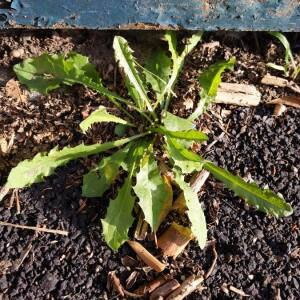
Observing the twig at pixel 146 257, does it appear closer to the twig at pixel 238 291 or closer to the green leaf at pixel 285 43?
the twig at pixel 238 291

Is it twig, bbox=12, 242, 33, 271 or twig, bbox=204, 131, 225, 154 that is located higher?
twig, bbox=204, 131, 225, 154

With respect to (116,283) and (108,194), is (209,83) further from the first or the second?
(116,283)

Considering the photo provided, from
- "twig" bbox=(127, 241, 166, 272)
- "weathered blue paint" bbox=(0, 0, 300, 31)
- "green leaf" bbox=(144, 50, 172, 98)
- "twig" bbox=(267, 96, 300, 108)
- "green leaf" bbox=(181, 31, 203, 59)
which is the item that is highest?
"weathered blue paint" bbox=(0, 0, 300, 31)

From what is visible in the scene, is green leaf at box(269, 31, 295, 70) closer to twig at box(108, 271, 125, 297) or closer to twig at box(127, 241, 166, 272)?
twig at box(127, 241, 166, 272)

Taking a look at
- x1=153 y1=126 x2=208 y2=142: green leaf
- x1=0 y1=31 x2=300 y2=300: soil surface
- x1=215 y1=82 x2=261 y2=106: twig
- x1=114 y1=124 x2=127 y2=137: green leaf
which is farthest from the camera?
x1=215 y1=82 x2=261 y2=106: twig

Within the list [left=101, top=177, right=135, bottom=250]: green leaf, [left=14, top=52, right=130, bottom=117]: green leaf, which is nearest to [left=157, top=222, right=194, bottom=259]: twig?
[left=101, top=177, right=135, bottom=250]: green leaf

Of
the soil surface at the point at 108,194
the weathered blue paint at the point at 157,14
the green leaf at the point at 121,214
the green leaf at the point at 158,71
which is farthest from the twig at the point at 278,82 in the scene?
the green leaf at the point at 121,214

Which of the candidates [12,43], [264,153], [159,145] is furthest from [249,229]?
[12,43]
